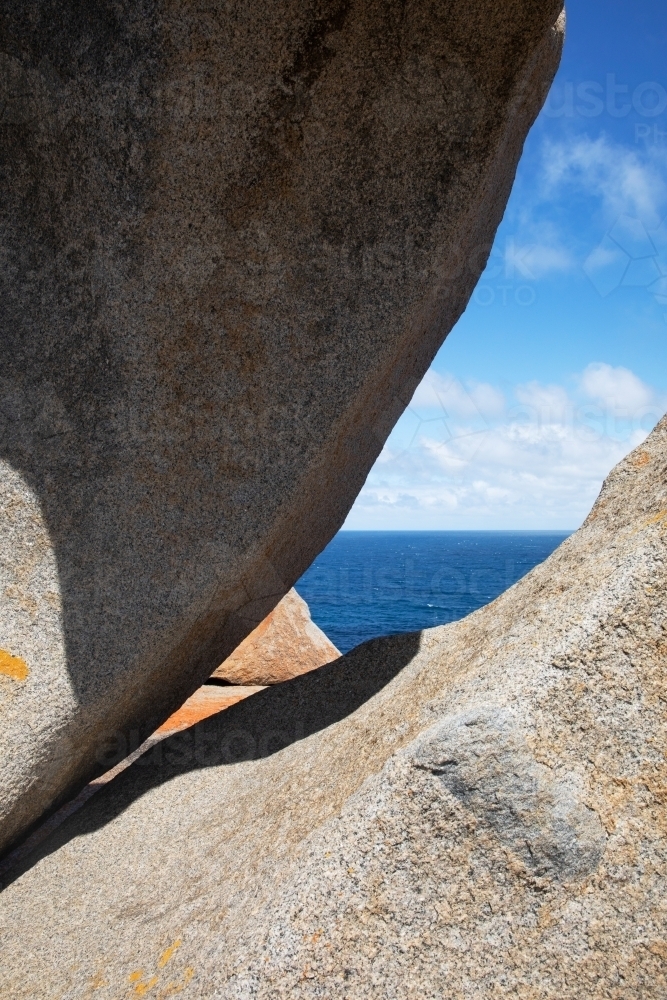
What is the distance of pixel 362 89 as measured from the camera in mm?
4242

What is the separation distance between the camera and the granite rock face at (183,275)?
4.20 metres

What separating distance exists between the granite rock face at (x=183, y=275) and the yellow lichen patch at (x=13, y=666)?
7cm

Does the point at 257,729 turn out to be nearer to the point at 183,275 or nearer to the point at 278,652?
the point at 183,275

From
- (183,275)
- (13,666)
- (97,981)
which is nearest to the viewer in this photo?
(97,981)

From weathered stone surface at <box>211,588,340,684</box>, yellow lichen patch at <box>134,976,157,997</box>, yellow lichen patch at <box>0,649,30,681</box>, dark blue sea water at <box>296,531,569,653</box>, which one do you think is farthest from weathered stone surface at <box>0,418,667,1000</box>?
dark blue sea water at <box>296,531,569,653</box>

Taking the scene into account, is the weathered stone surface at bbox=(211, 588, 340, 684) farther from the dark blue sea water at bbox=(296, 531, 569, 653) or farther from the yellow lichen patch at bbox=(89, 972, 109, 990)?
the dark blue sea water at bbox=(296, 531, 569, 653)

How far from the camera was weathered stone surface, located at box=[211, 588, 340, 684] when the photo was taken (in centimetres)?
859

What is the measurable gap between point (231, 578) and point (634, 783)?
2.52 m

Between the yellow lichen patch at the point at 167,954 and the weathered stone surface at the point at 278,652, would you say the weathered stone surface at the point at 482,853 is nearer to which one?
the yellow lichen patch at the point at 167,954

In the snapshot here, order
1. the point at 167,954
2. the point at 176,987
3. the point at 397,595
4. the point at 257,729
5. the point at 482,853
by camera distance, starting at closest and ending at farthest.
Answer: the point at 482,853 → the point at 176,987 → the point at 167,954 → the point at 257,729 → the point at 397,595

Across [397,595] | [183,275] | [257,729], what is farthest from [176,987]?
[397,595]

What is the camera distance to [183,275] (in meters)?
4.35

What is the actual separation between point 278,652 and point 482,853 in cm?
629

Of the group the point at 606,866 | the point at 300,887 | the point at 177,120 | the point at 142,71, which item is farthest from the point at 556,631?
the point at 142,71
